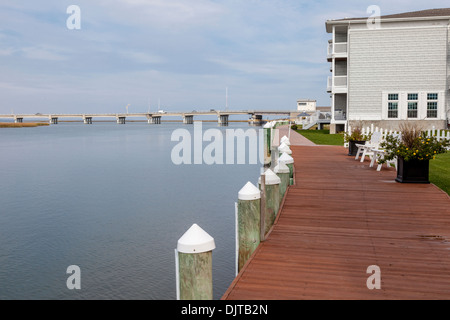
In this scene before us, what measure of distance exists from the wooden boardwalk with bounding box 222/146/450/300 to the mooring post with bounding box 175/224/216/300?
51 cm

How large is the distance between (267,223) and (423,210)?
11.4 feet

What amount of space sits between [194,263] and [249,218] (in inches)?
94.7

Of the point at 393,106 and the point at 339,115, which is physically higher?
the point at 393,106

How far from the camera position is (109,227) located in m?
14.6

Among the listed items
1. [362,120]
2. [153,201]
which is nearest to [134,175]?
[153,201]

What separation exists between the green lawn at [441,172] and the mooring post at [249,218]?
22.3ft

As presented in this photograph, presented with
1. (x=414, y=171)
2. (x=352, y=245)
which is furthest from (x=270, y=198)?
(x=414, y=171)

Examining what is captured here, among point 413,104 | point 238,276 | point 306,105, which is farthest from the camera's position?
point 306,105

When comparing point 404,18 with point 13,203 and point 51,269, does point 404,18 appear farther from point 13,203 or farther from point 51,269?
point 51,269

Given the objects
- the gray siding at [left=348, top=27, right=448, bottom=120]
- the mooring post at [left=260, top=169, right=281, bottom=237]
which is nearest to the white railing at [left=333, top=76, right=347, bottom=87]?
the gray siding at [left=348, top=27, right=448, bottom=120]

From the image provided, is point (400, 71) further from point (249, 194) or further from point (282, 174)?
point (249, 194)

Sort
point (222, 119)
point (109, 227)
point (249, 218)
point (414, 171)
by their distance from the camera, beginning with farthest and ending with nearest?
point (222, 119)
point (109, 227)
point (414, 171)
point (249, 218)

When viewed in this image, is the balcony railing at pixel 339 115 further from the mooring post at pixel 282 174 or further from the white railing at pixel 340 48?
the mooring post at pixel 282 174

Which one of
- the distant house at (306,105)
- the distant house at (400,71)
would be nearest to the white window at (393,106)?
the distant house at (400,71)
